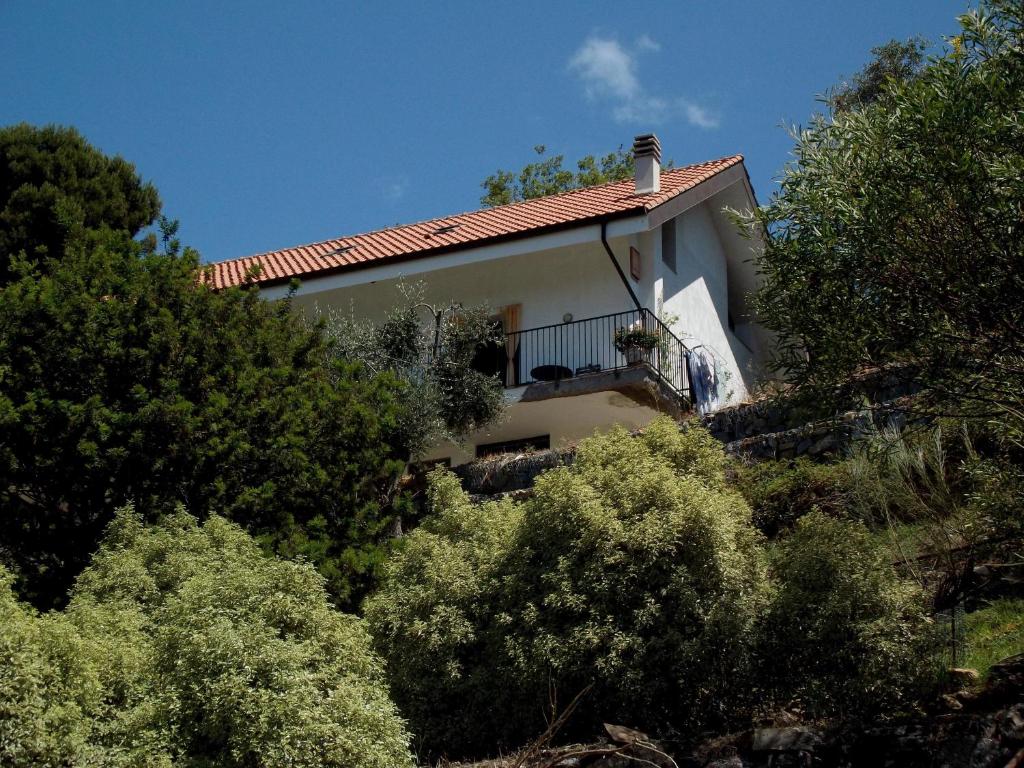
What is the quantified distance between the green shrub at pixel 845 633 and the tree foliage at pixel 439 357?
853cm

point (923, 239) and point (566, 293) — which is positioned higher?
point (566, 293)

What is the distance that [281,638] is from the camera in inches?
376

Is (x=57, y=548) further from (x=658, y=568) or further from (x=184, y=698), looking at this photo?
(x=658, y=568)

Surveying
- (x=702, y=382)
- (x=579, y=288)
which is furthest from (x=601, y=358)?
(x=702, y=382)

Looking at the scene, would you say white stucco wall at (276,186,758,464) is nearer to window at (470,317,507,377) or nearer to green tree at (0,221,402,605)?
window at (470,317,507,377)

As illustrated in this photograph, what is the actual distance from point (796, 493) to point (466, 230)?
10394 millimetres

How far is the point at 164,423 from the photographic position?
1390 centimetres

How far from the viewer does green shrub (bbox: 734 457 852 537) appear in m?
13.3

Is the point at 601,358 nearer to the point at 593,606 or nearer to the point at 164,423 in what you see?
the point at 164,423

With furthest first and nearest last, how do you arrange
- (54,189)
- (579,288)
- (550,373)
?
(54,189), (579,288), (550,373)

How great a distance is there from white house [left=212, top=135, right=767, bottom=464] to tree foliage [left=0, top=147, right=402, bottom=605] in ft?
13.0

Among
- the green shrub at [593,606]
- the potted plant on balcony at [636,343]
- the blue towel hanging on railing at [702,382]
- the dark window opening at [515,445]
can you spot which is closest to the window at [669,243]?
the blue towel hanging on railing at [702,382]

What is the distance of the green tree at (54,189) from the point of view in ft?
80.0

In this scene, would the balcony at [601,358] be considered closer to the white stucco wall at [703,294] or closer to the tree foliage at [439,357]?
the white stucco wall at [703,294]
